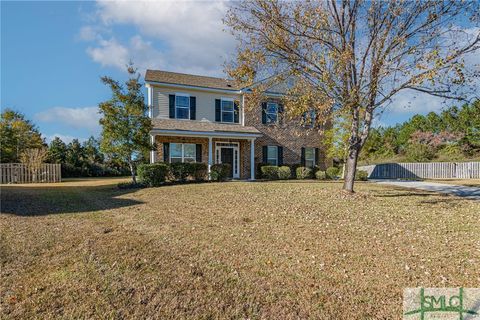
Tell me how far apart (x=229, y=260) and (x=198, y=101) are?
15604mm

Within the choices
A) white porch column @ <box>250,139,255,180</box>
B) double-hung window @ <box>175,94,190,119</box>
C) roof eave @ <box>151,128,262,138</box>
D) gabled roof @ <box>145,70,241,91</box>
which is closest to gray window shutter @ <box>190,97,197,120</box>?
double-hung window @ <box>175,94,190,119</box>

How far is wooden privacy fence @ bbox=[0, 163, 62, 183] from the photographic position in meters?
18.0

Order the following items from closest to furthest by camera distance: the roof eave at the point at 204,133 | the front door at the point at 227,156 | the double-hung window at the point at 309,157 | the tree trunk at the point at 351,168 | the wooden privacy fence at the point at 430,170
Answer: the tree trunk at the point at 351,168 → the roof eave at the point at 204,133 → the front door at the point at 227,156 → the double-hung window at the point at 309,157 → the wooden privacy fence at the point at 430,170

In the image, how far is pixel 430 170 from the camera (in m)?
25.5

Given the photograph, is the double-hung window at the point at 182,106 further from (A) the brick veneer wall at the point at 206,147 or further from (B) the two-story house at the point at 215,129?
(A) the brick veneer wall at the point at 206,147

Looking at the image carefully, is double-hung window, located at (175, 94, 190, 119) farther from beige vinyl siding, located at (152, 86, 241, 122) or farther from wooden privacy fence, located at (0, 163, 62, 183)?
wooden privacy fence, located at (0, 163, 62, 183)

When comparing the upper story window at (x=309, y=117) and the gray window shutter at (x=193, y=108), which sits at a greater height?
the gray window shutter at (x=193, y=108)

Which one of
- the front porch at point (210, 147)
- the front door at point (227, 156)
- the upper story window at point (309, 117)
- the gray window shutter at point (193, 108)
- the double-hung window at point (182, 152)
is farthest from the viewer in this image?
the front door at point (227, 156)

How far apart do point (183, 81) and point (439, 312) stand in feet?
58.6

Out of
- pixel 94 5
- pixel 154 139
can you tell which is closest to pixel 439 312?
pixel 94 5

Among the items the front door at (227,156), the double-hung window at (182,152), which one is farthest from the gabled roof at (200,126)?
the front door at (227,156)

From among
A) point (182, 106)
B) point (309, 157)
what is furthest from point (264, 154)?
point (182, 106)

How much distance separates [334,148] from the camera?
20.0m

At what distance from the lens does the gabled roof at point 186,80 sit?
59.2 feet
